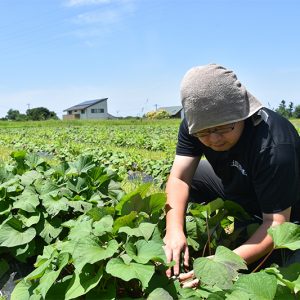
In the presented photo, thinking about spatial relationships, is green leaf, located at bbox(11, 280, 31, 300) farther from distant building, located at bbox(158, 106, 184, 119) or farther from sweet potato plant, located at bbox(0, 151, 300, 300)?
distant building, located at bbox(158, 106, 184, 119)

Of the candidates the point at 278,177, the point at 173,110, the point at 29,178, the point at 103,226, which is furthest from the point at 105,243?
the point at 173,110

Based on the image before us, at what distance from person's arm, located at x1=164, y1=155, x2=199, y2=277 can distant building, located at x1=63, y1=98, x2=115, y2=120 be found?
68418 millimetres

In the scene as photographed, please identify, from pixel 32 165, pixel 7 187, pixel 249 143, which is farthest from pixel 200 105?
pixel 32 165

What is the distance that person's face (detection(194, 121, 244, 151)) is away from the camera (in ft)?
6.43

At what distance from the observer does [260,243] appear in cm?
189

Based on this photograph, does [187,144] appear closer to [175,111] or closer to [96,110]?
[175,111]

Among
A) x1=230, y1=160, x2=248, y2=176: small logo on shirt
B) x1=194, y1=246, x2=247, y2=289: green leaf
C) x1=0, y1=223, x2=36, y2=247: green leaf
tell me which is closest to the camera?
x1=194, y1=246, x2=247, y2=289: green leaf

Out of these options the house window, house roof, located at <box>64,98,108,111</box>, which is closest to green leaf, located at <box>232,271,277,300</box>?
house roof, located at <box>64,98,108,111</box>

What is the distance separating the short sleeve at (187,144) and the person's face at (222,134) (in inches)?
15.0

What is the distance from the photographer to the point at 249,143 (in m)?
2.09

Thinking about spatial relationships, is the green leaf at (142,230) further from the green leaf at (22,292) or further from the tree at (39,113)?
the tree at (39,113)

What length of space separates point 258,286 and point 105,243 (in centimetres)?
66

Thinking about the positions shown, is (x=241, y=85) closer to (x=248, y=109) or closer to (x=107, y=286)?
(x=248, y=109)

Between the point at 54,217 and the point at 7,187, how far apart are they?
390 mm
